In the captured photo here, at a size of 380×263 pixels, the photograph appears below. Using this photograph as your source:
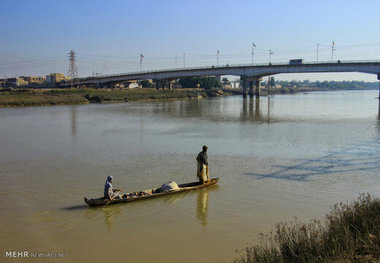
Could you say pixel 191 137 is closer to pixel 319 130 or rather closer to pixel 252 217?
pixel 319 130

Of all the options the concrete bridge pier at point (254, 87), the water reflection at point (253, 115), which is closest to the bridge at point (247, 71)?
the concrete bridge pier at point (254, 87)

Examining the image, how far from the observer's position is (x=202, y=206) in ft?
42.1

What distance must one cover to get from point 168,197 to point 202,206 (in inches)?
55.6

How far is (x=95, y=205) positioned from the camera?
12.4 meters

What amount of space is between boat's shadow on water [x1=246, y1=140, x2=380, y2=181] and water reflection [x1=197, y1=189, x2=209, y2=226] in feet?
11.1

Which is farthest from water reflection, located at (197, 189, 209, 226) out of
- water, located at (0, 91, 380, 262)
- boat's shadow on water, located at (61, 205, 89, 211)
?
boat's shadow on water, located at (61, 205, 89, 211)

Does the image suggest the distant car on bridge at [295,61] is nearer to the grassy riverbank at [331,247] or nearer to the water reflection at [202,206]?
the water reflection at [202,206]

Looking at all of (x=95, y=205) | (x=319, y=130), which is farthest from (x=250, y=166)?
(x=319, y=130)

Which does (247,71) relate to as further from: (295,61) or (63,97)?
(63,97)

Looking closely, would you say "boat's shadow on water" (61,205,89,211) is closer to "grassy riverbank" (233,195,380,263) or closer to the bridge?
"grassy riverbank" (233,195,380,263)

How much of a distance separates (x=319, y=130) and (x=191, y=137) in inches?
486

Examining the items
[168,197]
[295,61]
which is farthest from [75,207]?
[295,61]

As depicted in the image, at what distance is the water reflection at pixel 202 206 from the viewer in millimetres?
11670

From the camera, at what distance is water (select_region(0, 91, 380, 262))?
9898mm
